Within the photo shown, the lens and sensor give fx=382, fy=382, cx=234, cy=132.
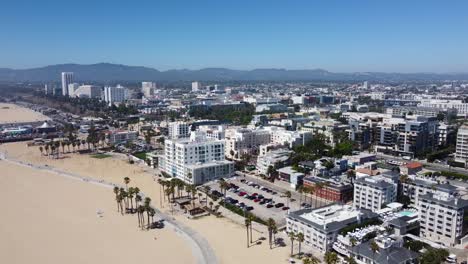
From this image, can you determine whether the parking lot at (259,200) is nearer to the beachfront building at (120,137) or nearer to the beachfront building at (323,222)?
the beachfront building at (323,222)

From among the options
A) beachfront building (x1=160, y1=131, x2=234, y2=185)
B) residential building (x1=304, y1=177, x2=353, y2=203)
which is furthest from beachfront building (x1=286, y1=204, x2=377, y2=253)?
beachfront building (x1=160, y1=131, x2=234, y2=185)

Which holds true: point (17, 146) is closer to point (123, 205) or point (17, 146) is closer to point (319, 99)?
point (123, 205)

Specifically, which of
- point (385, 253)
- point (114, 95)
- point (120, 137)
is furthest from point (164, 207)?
point (114, 95)

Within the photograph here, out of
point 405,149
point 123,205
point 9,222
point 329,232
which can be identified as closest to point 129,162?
point 123,205

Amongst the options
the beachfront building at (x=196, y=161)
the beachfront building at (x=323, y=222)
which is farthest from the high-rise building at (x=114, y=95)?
the beachfront building at (x=323, y=222)

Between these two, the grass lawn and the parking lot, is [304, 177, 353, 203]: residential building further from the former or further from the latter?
the grass lawn

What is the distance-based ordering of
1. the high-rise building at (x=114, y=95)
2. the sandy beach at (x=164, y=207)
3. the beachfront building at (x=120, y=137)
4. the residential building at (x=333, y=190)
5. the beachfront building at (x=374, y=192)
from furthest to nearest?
the high-rise building at (x=114, y=95) → the beachfront building at (x=120, y=137) → the residential building at (x=333, y=190) → the beachfront building at (x=374, y=192) → the sandy beach at (x=164, y=207)
